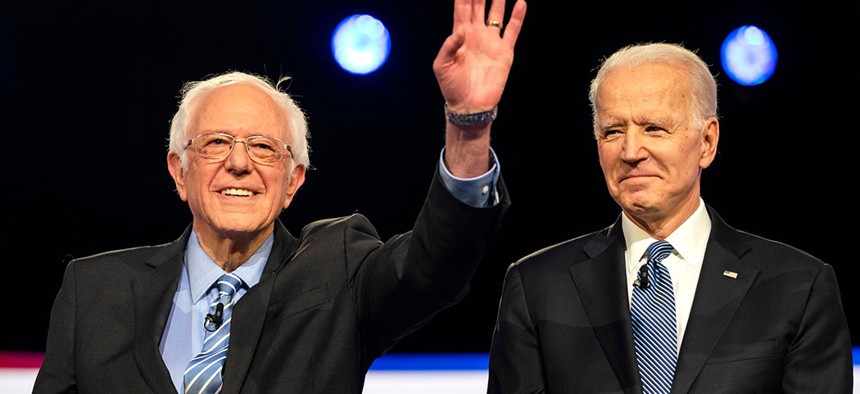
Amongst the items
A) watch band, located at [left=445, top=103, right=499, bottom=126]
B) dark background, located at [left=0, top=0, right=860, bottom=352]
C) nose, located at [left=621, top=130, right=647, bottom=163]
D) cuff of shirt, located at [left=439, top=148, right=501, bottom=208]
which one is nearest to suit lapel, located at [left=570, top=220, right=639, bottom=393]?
nose, located at [left=621, top=130, right=647, bottom=163]

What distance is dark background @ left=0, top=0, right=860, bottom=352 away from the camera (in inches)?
197

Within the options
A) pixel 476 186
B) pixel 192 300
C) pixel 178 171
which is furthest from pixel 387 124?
pixel 476 186

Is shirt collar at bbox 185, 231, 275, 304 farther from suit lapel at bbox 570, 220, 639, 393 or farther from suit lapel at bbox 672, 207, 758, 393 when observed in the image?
suit lapel at bbox 672, 207, 758, 393

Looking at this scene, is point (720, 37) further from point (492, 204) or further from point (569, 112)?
point (492, 204)

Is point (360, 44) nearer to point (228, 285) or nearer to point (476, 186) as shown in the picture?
point (228, 285)

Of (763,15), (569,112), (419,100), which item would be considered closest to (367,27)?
(419,100)

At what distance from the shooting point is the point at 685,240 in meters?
2.79

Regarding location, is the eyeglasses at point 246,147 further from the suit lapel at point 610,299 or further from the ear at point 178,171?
the suit lapel at point 610,299

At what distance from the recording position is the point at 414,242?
7.87 feet

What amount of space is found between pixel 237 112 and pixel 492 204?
0.76 m

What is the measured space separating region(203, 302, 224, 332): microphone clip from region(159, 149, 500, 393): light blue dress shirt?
0.02 meters

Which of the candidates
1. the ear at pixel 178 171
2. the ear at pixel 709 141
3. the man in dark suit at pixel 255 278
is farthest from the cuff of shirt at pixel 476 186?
the ear at pixel 178 171

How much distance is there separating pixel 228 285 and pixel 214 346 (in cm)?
17

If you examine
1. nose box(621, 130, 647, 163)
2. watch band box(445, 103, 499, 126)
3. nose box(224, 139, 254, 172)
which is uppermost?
watch band box(445, 103, 499, 126)
